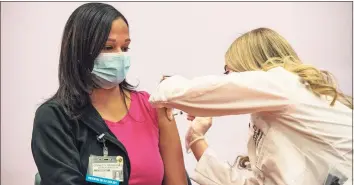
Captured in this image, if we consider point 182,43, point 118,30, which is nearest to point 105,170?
point 118,30

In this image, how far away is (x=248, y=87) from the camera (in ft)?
4.25

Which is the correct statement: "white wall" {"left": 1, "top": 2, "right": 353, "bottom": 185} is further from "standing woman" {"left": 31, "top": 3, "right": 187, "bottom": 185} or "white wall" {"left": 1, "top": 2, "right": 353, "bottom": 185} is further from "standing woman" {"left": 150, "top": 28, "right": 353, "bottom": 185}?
"standing woman" {"left": 150, "top": 28, "right": 353, "bottom": 185}

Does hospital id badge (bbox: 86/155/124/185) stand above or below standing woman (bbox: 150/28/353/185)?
below

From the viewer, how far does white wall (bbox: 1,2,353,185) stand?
2424 mm

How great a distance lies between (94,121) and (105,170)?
17 centimetres

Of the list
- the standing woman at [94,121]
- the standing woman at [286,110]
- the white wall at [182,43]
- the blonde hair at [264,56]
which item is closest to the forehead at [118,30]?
the standing woman at [94,121]

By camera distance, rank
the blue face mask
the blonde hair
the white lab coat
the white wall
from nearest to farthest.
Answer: the white lab coat < the blonde hair < the blue face mask < the white wall

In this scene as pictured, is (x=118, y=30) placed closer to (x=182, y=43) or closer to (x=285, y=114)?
(x=285, y=114)

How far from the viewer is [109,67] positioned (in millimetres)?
1536

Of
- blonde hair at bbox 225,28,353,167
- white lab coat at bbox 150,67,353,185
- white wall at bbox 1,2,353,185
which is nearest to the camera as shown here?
white lab coat at bbox 150,67,353,185

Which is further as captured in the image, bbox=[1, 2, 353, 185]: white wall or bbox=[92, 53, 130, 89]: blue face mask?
bbox=[1, 2, 353, 185]: white wall

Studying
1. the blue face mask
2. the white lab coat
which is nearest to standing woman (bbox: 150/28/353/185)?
the white lab coat

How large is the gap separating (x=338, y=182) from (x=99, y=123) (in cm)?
80

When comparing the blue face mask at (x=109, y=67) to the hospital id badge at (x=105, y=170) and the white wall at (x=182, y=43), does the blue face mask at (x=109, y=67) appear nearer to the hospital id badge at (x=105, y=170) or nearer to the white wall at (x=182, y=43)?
the hospital id badge at (x=105, y=170)
